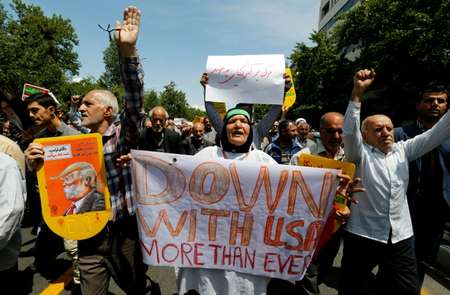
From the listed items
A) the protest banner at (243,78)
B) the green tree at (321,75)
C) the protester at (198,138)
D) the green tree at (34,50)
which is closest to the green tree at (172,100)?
the green tree at (34,50)

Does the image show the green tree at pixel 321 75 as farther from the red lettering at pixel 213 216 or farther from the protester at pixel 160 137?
the red lettering at pixel 213 216

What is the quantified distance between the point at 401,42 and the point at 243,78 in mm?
18168

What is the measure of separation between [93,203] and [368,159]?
79.0 inches

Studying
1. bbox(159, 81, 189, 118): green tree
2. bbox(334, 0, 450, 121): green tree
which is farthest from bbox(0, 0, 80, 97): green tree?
bbox(334, 0, 450, 121): green tree

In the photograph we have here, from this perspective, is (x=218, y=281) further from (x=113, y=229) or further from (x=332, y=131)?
(x=332, y=131)

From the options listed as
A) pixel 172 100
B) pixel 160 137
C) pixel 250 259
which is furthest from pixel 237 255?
pixel 172 100

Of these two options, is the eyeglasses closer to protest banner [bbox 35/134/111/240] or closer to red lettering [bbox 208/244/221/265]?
red lettering [bbox 208/244/221/265]

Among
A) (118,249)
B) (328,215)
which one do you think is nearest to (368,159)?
(328,215)

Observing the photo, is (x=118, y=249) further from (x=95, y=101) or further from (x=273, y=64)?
→ (x=273, y=64)

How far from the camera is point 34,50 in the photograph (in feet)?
70.7

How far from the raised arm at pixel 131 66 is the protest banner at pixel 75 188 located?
0.98ft

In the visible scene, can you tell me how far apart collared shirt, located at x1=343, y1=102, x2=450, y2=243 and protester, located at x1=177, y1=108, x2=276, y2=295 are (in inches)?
29.2

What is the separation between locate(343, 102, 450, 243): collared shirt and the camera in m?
2.52

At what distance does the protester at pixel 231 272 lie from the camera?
2.14m
